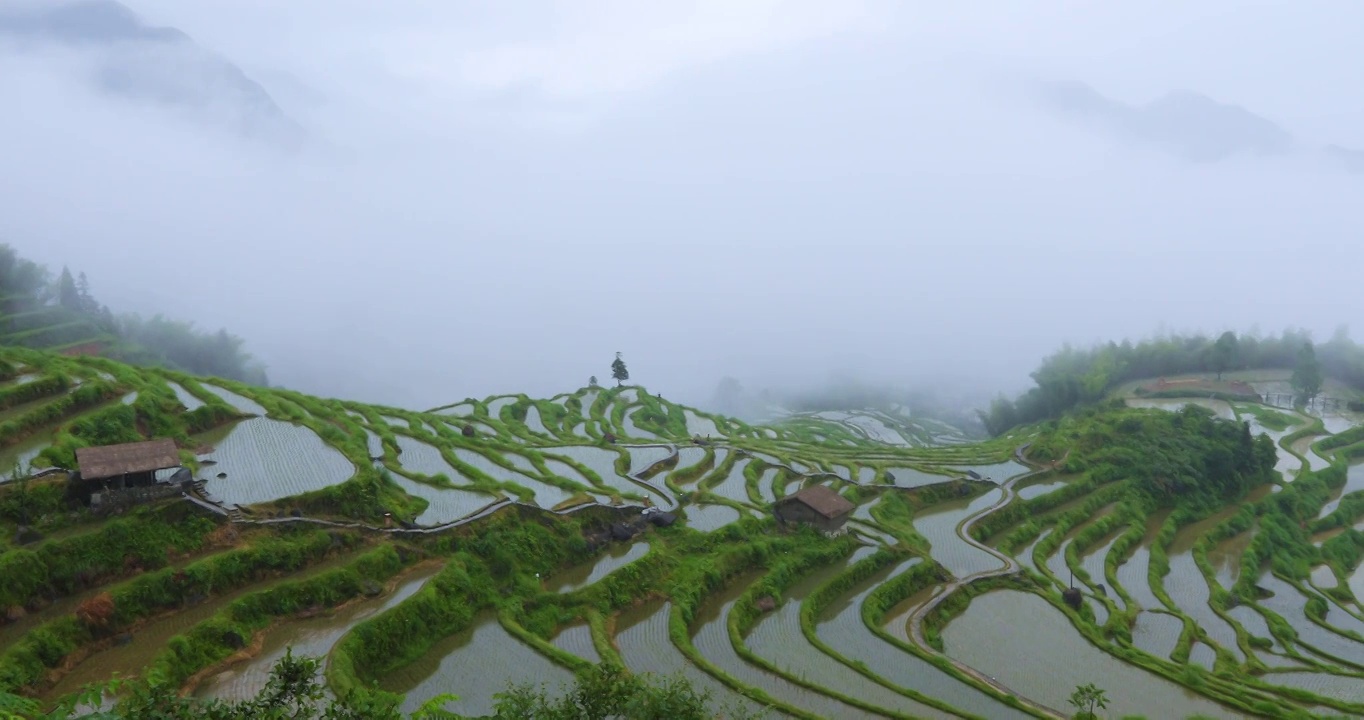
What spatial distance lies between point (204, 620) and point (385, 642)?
4.82 metres

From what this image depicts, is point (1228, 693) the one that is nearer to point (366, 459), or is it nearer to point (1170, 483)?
point (1170, 483)

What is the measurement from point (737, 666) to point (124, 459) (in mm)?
20525

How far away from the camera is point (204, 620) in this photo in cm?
2291

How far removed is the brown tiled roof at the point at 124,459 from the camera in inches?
999

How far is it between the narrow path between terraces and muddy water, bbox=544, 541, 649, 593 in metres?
11.3

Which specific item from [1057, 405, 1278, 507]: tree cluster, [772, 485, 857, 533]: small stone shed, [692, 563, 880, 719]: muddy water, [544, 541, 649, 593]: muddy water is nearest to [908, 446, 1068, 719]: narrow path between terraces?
[1057, 405, 1278, 507]: tree cluster

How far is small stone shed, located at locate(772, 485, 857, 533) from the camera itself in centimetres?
4022

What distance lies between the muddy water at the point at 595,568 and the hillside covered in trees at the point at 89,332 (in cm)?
5459

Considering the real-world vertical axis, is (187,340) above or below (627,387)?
above

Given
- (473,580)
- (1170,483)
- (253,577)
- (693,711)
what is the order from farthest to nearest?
(1170,483) → (473,580) → (253,577) → (693,711)

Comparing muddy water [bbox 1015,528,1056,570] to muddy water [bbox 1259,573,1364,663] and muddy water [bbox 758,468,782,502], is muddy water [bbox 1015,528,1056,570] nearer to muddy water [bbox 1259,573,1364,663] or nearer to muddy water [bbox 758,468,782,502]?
muddy water [bbox 1259,573,1364,663]

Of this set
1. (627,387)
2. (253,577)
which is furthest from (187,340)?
(253,577)

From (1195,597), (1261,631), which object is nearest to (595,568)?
(1195,597)

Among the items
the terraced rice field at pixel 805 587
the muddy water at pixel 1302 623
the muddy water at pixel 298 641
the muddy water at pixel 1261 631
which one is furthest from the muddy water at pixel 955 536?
the muddy water at pixel 298 641
